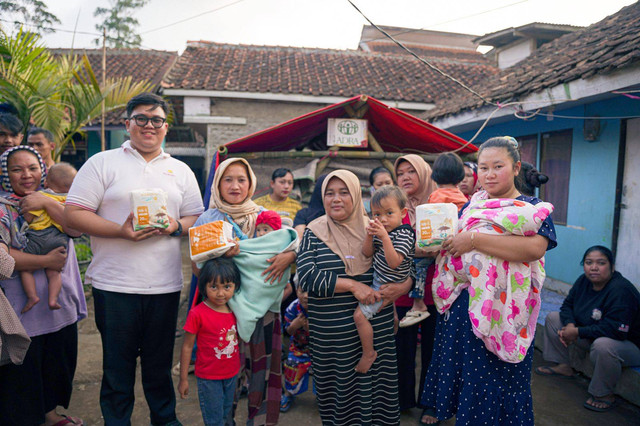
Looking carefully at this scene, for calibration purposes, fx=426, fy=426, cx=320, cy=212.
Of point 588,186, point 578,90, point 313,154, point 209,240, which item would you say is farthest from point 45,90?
point 588,186

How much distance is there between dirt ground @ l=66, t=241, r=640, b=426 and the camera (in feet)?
10.4

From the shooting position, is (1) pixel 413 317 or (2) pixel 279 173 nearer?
(1) pixel 413 317

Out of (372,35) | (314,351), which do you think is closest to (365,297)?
(314,351)

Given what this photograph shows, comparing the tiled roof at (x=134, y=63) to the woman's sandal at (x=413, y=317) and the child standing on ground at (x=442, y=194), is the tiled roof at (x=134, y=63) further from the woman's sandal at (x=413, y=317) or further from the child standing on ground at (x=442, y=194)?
the woman's sandal at (x=413, y=317)

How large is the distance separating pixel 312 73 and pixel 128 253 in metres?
9.79

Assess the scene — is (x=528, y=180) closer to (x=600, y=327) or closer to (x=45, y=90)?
(x=600, y=327)

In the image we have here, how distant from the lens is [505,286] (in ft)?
7.09

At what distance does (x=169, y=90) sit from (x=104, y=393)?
25.6 feet

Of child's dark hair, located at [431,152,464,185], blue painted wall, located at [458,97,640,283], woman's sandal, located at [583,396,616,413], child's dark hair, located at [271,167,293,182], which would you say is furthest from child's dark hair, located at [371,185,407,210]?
blue painted wall, located at [458,97,640,283]

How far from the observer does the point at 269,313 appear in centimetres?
265

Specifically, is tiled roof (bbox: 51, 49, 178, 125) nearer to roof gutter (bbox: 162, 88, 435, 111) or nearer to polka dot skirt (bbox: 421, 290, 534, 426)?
roof gutter (bbox: 162, 88, 435, 111)

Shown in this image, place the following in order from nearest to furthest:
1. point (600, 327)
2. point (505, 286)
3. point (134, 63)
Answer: point (505, 286) < point (600, 327) < point (134, 63)

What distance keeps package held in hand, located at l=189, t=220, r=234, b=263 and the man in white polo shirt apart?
0.18 meters

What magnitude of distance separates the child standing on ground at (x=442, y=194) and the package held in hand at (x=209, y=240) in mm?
1301
